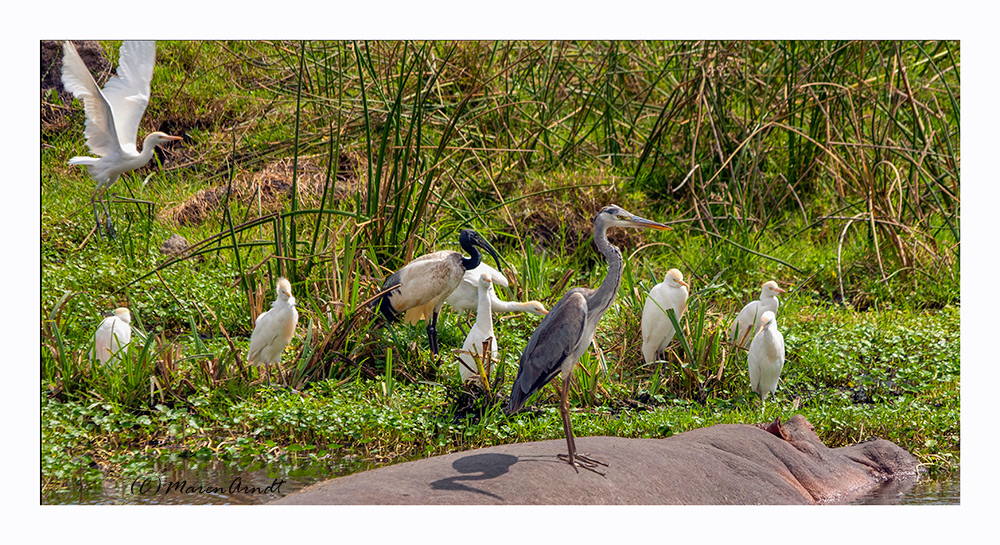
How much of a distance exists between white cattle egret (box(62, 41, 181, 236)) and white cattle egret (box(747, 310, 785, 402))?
3.14 m

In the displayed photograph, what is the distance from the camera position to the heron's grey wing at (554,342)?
3432 millimetres

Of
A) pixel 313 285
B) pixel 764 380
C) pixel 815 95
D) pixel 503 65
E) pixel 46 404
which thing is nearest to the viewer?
pixel 46 404

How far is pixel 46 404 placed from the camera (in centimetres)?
409

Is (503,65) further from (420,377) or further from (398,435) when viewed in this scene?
(398,435)

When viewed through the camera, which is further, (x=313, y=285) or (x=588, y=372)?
(x=313, y=285)

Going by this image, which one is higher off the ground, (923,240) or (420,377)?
(923,240)

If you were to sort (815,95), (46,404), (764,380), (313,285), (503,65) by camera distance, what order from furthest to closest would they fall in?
(503,65) → (815,95) → (313,285) → (764,380) → (46,404)

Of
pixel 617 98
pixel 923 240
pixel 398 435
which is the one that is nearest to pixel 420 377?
pixel 398 435

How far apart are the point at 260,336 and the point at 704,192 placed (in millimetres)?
2942

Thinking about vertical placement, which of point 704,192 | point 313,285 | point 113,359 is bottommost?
point 113,359

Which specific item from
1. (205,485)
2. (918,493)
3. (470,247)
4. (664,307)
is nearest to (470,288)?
(470,247)

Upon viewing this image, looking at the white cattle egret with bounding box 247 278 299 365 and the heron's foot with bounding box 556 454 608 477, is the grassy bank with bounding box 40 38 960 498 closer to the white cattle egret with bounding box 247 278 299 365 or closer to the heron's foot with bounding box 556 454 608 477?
the white cattle egret with bounding box 247 278 299 365

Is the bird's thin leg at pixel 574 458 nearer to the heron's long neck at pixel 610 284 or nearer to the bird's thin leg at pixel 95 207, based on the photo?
the heron's long neck at pixel 610 284

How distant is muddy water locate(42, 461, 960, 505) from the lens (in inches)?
144
